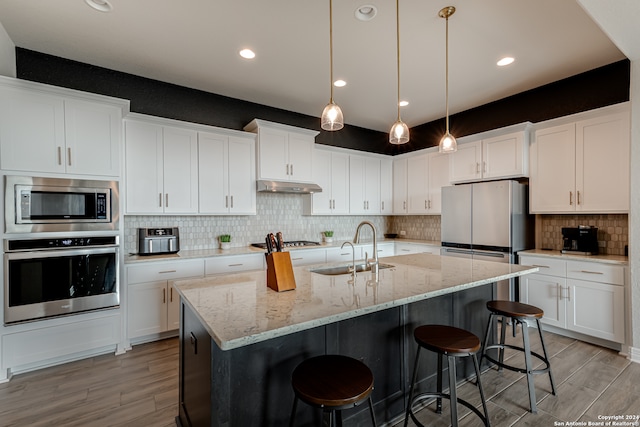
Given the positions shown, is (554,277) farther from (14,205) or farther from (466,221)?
(14,205)

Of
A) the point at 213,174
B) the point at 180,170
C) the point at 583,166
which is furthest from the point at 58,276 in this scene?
the point at 583,166

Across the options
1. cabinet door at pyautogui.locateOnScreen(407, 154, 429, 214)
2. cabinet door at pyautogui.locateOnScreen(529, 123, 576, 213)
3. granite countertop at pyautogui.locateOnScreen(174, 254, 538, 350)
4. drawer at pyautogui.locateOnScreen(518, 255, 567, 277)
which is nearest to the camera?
granite countertop at pyautogui.locateOnScreen(174, 254, 538, 350)

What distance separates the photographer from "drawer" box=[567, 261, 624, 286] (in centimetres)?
293

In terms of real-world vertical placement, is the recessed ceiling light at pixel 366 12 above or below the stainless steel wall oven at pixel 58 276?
above

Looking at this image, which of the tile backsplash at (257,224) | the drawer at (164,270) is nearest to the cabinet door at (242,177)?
the tile backsplash at (257,224)

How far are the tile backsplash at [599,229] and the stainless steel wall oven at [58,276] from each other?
496 centimetres

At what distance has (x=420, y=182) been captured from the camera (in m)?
5.14

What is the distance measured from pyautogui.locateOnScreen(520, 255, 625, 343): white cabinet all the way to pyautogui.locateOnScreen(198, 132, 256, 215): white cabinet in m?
3.54

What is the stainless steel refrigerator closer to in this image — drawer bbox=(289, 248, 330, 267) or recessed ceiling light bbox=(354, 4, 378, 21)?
drawer bbox=(289, 248, 330, 267)

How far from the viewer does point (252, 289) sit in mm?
1817

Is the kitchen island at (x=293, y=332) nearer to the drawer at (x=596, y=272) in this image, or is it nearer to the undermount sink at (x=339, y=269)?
the undermount sink at (x=339, y=269)

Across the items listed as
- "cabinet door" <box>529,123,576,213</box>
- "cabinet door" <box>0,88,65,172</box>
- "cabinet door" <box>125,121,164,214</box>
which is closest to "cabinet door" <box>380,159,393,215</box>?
"cabinet door" <box>529,123,576,213</box>

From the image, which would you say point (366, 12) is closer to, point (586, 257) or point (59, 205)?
point (59, 205)

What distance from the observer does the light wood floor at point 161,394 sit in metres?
2.03
